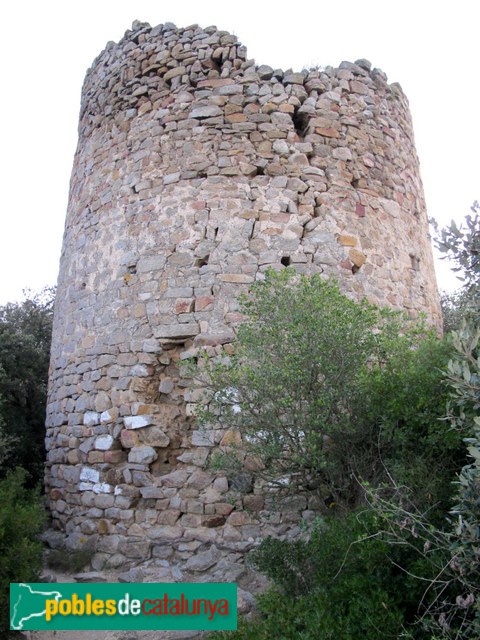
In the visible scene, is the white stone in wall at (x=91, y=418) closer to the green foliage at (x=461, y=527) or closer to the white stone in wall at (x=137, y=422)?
the white stone in wall at (x=137, y=422)

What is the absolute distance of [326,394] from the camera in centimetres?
404

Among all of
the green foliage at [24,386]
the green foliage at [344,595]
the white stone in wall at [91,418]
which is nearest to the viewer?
the green foliage at [344,595]

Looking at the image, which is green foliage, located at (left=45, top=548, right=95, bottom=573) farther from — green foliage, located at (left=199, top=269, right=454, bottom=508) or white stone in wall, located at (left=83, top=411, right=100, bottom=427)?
green foliage, located at (left=199, top=269, right=454, bottom=508)

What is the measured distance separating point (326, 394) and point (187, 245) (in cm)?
238

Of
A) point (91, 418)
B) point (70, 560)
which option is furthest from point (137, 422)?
point (70, 560)

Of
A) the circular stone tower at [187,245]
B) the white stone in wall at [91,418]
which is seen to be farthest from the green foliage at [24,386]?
the white stone in wall at [91,418]

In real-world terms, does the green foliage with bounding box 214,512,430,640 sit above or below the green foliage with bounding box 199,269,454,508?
below

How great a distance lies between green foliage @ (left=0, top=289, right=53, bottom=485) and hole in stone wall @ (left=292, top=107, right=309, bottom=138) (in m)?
4.71

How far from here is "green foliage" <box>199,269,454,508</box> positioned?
394 cm

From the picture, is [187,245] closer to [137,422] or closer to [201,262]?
[201,262]

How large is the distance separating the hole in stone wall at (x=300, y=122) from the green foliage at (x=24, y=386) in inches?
185

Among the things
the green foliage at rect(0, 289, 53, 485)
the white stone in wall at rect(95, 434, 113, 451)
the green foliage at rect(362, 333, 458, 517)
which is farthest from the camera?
the green foliage at rect(0, 289, 53, 485)

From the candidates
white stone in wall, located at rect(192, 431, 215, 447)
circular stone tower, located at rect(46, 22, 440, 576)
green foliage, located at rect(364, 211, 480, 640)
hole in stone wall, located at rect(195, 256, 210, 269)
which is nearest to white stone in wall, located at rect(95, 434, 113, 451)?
circular stone tower, located at rect(46, 22, 440, 576)

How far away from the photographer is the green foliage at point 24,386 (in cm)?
775
